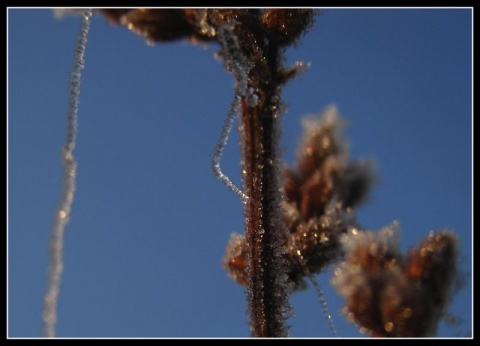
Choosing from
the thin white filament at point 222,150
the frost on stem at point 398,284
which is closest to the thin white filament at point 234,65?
the thin white filament at point 222,150

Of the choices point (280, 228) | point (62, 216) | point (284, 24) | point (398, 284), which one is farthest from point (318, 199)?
point (62, 216)

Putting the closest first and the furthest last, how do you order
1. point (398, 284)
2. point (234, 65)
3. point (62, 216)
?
point (62, 216) < point (234, 65) < point (398, 284)

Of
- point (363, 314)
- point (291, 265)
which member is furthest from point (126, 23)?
point (363, 314)

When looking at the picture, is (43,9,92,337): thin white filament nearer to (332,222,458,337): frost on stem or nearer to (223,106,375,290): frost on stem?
(223,106,375,290): frost on stem

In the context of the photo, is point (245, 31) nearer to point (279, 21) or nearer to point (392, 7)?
point (279, 21)

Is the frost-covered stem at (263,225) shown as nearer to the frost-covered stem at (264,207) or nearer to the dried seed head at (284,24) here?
the frost-covered stem at (264,207)

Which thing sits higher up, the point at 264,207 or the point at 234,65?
the point at 234,65

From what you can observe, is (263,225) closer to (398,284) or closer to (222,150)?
(222,150)

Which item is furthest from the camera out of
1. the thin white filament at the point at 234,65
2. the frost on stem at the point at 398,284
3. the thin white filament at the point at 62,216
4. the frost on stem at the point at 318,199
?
the frost on stem at the point at 318,199
